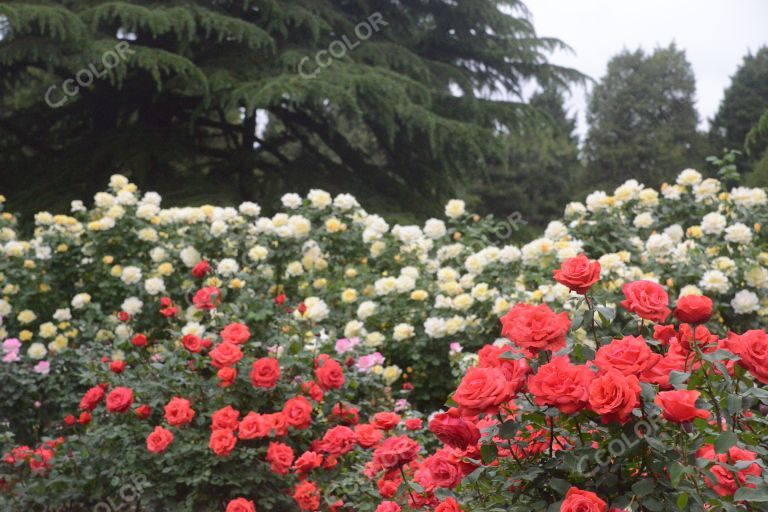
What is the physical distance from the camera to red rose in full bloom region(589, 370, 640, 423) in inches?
46.1

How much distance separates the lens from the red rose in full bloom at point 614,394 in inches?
46.1

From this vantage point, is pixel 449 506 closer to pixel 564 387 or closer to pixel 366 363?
pixel 564 387

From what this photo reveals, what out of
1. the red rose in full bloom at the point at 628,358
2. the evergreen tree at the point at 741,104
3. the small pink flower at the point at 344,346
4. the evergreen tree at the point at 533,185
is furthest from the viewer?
the evergreen tree at the point at 741,104

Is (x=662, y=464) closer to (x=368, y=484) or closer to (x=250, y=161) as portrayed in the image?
(x=368, y=484)

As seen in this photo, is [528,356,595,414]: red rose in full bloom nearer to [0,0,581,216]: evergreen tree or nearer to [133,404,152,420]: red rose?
[133,404,152,420]: red rose

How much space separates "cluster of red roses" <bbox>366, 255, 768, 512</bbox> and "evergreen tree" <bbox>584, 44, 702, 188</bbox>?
22.8m

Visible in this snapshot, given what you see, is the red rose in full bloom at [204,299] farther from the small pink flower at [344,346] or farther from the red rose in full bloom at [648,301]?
the red rose in full bloom at [648,301]

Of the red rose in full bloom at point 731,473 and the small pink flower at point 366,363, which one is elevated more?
the red rose in full bloom at point 731,473

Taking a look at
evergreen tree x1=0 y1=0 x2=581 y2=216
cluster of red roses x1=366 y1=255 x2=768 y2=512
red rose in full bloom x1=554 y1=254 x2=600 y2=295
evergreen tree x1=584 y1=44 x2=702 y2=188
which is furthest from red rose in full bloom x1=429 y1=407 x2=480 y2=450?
evergreen tree x1=584 y1=44 x2=702 y2=188

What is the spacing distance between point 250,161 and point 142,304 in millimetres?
5487

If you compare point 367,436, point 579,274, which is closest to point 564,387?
point 579,274

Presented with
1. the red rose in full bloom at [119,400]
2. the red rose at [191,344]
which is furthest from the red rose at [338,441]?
the red rose in full bloom at [119,400]

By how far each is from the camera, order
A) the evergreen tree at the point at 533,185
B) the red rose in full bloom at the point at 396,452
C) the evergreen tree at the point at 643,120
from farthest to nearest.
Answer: the evergreen tree at the point at 643,120
the evergreen tree at the point at 533,185
the red rose in full bloom at the point at 396,452

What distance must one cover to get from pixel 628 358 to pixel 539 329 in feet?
0.53
